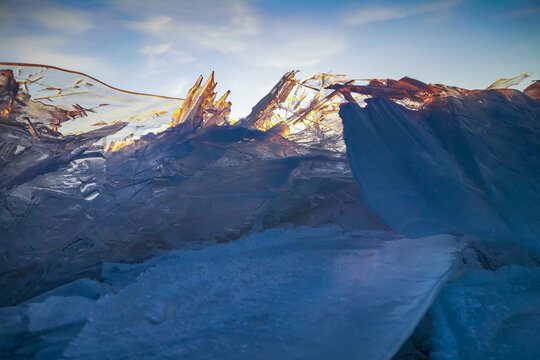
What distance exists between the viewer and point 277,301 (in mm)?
741

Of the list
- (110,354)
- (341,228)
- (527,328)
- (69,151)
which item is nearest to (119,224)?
(69,151)

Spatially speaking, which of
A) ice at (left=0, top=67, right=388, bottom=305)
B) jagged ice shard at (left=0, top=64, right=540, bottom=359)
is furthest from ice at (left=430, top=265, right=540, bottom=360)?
ice at (left=0, top=67, right=388, bottom=305)

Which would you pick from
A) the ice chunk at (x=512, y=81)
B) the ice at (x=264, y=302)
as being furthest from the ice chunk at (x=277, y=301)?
the ice chunk at (x=512, y=81)

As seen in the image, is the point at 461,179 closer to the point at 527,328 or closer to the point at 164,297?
the point at 527,328

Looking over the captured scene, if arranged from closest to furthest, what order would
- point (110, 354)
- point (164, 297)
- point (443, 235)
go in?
point (110, 354) → point (164, 297) → point (443, 235)

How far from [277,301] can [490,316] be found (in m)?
0.46

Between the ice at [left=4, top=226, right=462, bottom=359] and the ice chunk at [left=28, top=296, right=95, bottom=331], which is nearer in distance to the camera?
the ice at [left=4, top=226, right=462, bottom=359]

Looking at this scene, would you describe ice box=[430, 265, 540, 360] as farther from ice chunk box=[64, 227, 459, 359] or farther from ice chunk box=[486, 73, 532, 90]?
ice chunk box=[486, 73, 532, 90]

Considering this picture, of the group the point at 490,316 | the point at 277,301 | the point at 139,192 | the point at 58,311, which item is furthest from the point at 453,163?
the point at 58,311

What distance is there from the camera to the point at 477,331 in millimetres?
667

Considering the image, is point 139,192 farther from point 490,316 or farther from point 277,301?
point 490,316

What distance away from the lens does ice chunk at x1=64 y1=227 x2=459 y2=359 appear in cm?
62

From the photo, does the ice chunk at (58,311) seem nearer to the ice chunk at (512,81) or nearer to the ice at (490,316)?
the ice at (490,316)

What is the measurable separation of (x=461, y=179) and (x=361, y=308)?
0.54m
